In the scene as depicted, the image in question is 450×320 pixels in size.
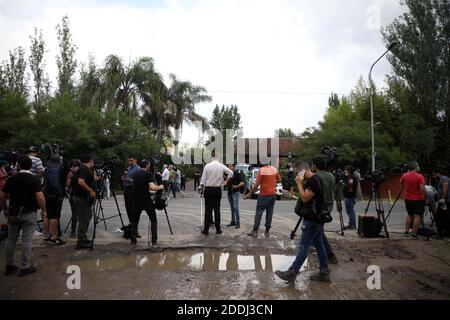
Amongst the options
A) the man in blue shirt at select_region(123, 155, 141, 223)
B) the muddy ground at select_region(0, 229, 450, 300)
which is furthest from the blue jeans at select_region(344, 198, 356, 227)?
the man in blue shirt at select_region(123, 155, 141, 223)

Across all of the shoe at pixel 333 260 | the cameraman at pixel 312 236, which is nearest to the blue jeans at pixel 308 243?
the cameraman at pixel 312 236

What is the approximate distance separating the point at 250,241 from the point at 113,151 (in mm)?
16038

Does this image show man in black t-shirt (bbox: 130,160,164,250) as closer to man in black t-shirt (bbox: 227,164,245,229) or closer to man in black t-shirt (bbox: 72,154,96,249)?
man in black t-shirt (bbox: 72,154,96,249)

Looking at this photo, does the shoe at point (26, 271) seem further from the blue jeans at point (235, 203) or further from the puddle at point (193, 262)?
the blue jeans at point (235, 203)

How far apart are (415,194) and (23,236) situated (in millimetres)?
8217

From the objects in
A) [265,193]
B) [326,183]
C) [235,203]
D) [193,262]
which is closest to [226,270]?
[193,262]

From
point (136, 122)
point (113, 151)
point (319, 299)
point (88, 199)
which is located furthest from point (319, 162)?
point (136, 122)

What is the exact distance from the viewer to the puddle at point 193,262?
5.57 meters

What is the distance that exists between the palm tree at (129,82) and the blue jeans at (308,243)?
23.3 meters
